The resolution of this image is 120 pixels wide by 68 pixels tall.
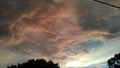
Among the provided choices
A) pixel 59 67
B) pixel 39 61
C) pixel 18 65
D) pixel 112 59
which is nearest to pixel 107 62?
pixel 112 59

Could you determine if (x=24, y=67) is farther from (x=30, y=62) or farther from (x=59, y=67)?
(x=59, y=67)

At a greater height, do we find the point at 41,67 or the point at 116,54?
the point at 116,54

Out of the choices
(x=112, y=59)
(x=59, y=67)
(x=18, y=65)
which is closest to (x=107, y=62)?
(x=112, y=59)

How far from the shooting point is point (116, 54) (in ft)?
248

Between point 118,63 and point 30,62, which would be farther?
point 118,63

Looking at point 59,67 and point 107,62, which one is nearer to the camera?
point 59,67

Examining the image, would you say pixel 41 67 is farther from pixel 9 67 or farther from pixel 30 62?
pixel 9 67

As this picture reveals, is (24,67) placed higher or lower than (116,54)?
lower

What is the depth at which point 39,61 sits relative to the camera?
211 ft

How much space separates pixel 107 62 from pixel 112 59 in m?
2.25

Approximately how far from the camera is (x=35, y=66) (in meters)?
63.0

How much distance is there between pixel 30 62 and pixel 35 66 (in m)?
2.15

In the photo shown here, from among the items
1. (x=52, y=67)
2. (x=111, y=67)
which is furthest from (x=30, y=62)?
(x=111, y=67)

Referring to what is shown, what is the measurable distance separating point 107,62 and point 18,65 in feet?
Result: 96.3
